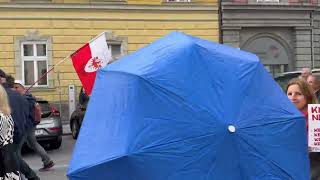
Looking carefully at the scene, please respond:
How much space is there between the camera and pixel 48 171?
34.0ft

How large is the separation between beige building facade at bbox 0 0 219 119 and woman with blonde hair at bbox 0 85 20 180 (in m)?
16.0

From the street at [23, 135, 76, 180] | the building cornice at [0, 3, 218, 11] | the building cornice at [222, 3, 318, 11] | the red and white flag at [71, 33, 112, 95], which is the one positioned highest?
the building cornice at [222, 3, 318, 11]

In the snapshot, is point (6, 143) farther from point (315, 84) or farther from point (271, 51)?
point (271, 51)

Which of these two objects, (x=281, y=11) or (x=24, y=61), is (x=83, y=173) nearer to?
(x=24, y=61)

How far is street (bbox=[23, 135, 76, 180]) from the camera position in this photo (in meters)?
9.86

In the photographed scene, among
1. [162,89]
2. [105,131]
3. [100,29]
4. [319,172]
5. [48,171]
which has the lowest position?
[48,171]

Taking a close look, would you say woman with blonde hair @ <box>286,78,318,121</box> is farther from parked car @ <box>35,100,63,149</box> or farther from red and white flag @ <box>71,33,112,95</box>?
parked car @ <box>35,100,63,149</box>

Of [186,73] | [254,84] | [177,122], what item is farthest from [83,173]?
[254,84]

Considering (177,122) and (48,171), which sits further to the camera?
(48,171)

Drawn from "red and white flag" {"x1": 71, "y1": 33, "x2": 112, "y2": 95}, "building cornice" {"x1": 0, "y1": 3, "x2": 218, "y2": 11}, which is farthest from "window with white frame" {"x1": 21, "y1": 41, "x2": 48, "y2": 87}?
"red and white flag" {"x1": 71, "y1": 33, "x2": 112, "y2": 95}

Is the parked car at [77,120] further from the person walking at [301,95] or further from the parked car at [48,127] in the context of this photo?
the person walking at [301,95]

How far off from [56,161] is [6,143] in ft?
20.4

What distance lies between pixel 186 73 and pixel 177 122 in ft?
0.92

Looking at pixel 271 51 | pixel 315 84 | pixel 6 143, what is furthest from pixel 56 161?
pixel 271 51
